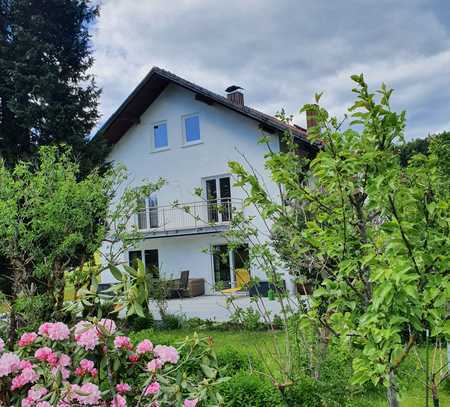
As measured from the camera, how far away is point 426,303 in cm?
193

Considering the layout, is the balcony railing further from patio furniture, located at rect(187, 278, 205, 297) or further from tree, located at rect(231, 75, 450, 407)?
tree, located at rect(231, 75, 450, 407)

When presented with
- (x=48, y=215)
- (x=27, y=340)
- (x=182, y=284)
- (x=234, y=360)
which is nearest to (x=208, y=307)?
(x=182, y=284)

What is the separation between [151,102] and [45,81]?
6460mm

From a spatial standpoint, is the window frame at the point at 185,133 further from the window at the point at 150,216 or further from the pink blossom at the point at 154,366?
the pink blossom at the point at 154,366

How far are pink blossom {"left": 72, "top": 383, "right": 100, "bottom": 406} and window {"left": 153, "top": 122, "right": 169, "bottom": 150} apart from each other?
1833cm

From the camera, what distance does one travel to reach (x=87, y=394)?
2027mm

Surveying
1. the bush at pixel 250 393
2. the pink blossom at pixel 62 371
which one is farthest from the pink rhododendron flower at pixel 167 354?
the bush at pixel 250 393

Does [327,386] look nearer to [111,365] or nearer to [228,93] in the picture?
[111,365]

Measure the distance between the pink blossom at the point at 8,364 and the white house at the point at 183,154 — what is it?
14.9 meters

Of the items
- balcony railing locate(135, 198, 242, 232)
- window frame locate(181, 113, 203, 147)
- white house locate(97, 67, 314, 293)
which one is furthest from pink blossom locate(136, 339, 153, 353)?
window frame locate(181, 113, 203, 147)

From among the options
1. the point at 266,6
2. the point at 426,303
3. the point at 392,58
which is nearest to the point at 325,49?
the point at 392,58

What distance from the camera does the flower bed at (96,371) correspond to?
2166 millimetres

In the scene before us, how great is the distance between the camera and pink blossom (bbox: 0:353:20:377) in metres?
2.25

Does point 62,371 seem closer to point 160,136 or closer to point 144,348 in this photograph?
point 144,348
